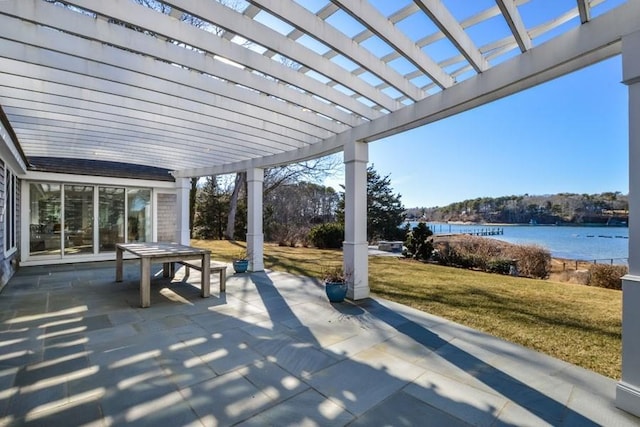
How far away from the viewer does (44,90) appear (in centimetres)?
395

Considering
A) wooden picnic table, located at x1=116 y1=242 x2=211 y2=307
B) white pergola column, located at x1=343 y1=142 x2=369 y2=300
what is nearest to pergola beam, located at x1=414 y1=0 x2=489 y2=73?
white pergola column, located at x1=343 y1=142 x2=369 y2=300

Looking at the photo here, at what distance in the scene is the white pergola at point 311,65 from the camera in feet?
7.97

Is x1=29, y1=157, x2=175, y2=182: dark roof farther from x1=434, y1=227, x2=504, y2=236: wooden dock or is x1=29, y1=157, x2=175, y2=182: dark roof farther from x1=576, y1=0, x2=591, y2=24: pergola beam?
x1=434, y1=227, x2=504, y2=236: wooden dock

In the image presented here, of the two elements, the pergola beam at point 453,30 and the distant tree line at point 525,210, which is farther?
the distant tree line at point 525,210

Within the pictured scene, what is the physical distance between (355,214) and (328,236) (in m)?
10.5

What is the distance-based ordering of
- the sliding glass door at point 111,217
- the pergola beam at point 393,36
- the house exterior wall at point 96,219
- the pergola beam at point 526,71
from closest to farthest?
the pergola beam at point 526,71 < the pergola beam at point 393,36 < the house exterior wall at point 96,219 < the sliding glass door at point 111,217

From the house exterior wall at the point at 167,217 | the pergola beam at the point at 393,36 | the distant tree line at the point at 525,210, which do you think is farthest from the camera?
the distant tree line at the point at 525,210

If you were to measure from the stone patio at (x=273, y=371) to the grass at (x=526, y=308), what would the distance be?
0.39 metres

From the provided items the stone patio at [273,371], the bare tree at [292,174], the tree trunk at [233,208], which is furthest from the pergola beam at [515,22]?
the tree trunk at [233,208]

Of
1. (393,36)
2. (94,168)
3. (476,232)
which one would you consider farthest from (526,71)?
(476,232)

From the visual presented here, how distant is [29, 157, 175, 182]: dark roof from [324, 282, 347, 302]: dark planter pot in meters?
8.17

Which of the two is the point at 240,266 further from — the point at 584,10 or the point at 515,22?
the point at 584,10

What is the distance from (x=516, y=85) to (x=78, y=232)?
454 inches

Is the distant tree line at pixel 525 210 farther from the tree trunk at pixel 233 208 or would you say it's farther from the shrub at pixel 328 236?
the tree trunk at pixel 233 208
